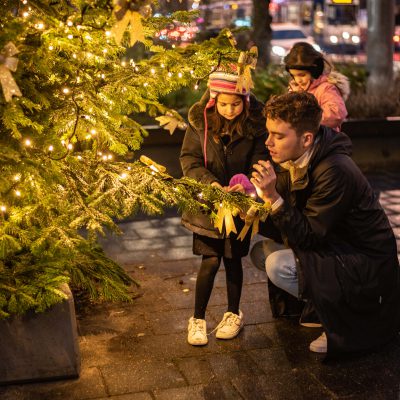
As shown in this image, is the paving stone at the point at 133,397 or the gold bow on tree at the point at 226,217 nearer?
the paving stone at the point at 133,397

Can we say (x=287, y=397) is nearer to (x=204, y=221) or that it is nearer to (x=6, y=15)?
(x=204, y=221)

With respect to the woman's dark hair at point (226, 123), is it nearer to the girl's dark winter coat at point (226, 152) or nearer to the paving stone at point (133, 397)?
the girl's dark winter coat at point (226, 152)

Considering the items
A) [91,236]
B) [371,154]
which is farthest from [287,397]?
[371,154]

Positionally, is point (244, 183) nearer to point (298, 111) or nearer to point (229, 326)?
point (298, 111)

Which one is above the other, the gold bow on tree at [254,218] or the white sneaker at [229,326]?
the gold bow on tree at [254,218]

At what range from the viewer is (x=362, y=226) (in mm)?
4832

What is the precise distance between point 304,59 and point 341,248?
7.19 feet

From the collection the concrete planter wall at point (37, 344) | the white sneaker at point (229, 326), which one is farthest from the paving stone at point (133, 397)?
the white sneaker at point (229, 326)

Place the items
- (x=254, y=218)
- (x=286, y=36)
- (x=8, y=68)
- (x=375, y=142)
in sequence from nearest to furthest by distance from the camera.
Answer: (x=8, y=68) → (x=254, y=218) → (x=375, y=142) → (x=286, y=36)

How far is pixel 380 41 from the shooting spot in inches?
560

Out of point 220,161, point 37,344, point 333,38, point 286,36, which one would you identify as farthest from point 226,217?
point 333,38

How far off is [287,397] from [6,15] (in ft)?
8.67

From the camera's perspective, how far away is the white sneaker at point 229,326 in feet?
17.1

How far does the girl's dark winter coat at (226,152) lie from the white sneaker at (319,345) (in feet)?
3.61
